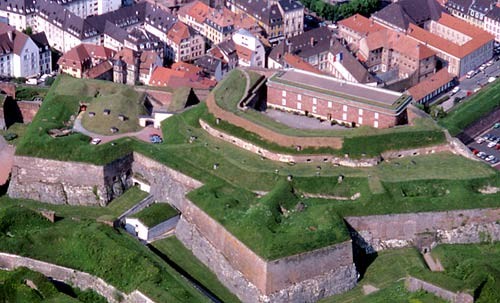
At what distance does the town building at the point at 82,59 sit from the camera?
15000 cm

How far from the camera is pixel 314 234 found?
333 ft

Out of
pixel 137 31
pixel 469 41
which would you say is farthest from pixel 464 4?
pixel 137 31

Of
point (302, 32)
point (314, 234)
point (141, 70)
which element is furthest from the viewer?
point (302, 32)

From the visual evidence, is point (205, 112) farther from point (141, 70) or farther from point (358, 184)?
point (141, 70)

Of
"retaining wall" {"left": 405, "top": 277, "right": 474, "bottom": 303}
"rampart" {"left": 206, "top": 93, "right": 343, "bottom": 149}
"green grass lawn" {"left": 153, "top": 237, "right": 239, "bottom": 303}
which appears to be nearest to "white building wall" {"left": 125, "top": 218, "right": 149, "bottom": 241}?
"green grass lawn" {"left": 153, "top": 237, "right": 239, "bottom": 303}

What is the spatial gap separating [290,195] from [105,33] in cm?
5786

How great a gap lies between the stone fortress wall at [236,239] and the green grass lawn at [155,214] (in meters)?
0.91

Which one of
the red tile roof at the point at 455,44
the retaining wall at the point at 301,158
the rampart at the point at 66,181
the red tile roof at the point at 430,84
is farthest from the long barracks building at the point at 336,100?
the red tile roof at the point at 455,44

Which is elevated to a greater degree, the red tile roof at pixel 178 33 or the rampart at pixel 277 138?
the rampart at pixel 277 138

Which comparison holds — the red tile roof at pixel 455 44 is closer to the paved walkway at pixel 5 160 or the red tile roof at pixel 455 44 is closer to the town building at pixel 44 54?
the town building at pixel 44 54

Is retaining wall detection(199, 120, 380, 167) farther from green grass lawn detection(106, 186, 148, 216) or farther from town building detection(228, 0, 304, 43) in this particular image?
town building detection(228, 0, 304, 43)

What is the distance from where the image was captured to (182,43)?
156 metres

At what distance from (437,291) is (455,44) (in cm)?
6548

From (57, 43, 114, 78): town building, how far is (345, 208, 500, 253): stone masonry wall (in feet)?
173
